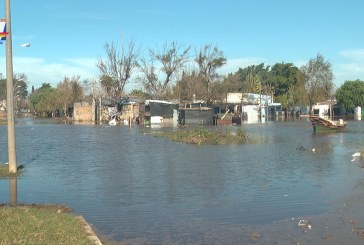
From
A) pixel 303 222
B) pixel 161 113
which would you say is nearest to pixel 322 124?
pixel 161 113

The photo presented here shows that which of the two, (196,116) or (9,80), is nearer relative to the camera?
(9,80)

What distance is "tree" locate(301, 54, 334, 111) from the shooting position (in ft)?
320

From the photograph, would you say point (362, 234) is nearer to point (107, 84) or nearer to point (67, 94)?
point (107, 84)

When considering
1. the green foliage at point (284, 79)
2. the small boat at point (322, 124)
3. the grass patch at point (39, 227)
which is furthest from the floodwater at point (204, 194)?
the green foliage at point (284, 79)

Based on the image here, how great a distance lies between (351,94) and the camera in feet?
309

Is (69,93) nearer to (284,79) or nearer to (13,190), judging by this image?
(284,79)

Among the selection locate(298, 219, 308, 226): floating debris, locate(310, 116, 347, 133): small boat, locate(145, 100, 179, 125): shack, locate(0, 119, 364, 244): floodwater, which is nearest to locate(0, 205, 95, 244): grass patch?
locate(0, 119, 364, 244): floodwater

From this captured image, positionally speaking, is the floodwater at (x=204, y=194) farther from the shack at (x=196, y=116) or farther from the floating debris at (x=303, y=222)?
the shack at (x=196, y=116)

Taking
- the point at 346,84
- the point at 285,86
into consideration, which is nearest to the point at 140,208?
the point at 346,84

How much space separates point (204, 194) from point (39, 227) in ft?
17.1

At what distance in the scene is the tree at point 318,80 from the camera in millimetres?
97519

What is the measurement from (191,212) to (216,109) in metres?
72.0

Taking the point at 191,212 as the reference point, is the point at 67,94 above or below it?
above

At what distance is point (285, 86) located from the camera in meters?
112
